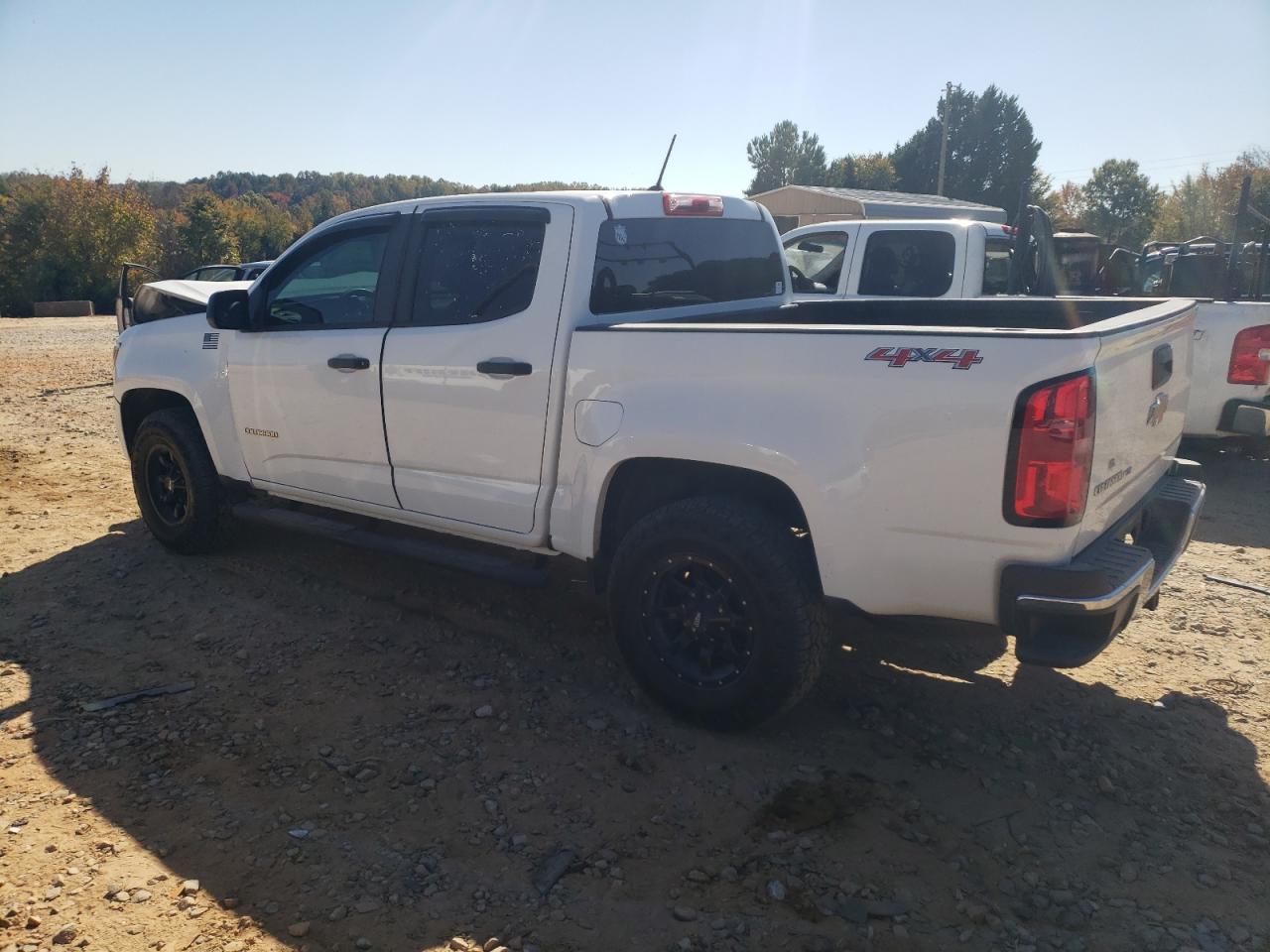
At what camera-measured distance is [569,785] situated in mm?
3385

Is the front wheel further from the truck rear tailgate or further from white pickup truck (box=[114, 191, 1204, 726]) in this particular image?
the truck rear tailgate

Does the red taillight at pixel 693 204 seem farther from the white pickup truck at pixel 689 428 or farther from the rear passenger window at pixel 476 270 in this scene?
the rear passenger window at pixel 476 270

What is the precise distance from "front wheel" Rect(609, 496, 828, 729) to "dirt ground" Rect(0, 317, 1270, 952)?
0.23 metres

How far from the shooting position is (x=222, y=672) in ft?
13.9

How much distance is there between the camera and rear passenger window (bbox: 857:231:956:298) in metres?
7.98

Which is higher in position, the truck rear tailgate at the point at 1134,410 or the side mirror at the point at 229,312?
the side mirror at the point at 229,312

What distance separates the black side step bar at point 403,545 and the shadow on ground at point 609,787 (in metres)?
0.28

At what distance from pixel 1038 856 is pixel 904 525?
110cm

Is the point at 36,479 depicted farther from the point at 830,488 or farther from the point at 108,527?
the point at 830,488

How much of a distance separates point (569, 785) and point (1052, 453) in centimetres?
195

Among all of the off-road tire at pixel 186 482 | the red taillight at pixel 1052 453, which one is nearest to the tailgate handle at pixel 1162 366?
the red taillight at pixel 1052 453

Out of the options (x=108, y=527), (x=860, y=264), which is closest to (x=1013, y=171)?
(x=860, y=264)

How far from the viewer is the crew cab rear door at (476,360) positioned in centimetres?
396

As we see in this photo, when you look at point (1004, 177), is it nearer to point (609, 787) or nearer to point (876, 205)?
point (876, 205)
